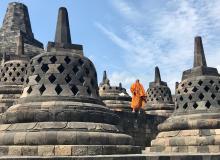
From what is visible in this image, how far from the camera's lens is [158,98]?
2284 cm

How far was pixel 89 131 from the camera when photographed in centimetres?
719

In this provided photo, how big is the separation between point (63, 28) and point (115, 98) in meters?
11.9

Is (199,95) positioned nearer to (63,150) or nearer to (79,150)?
(79,150)

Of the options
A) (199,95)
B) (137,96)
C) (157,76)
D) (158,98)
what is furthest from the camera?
(157,76)

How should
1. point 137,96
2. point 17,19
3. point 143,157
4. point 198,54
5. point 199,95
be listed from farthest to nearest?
point 17,19 < point 137,96 < point 198,54 < point 199,95 < point 143,157

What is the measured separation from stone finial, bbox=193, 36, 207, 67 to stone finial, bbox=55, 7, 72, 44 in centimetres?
483

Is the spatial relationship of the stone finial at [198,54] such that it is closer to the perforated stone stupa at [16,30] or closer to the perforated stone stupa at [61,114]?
the perforated stone stupa at [61,114]

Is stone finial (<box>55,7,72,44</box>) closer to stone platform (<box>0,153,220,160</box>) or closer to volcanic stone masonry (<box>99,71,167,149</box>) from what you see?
stone platform (<box>0,153,220,160</box>)

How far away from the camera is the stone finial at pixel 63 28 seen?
28.5 feet

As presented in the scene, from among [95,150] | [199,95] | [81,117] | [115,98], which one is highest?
[115,98]

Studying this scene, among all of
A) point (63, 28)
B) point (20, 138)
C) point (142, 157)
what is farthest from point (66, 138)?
point (63, 28)

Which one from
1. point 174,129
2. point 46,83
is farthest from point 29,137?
point 174,129

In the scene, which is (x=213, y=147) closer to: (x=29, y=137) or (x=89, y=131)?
(x=89, y=131)

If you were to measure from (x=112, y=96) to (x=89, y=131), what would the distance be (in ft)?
43.9
